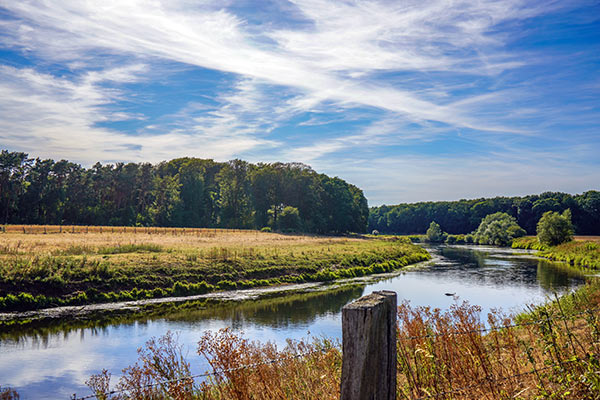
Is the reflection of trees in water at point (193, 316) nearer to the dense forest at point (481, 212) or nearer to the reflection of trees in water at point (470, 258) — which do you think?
the reflection of trees in water at point (470, 258)

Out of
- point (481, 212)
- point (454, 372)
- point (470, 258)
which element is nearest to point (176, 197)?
point (470, 258)

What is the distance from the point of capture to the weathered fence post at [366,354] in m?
2.96

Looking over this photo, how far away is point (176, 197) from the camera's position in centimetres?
8675

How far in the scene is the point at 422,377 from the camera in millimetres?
5887

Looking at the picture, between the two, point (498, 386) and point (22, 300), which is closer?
point (498, 386)

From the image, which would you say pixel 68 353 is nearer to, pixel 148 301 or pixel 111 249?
pixel 148 301

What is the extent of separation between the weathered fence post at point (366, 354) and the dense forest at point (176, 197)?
7659 centimetres

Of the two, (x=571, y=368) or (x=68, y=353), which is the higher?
(x=571, y=368)

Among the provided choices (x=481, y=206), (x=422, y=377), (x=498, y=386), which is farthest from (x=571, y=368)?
(x=481, y=206)

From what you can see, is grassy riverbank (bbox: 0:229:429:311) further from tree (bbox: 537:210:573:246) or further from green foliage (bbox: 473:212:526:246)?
green foliage (bbox: 473:212:526:246)

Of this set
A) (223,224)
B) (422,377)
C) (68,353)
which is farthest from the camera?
(223,224)

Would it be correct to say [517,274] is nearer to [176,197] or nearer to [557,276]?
[557,276]

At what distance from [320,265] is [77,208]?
6358 centimetres

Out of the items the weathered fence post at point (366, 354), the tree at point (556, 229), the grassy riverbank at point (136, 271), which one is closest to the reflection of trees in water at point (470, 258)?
the tree at point (556, 229)
